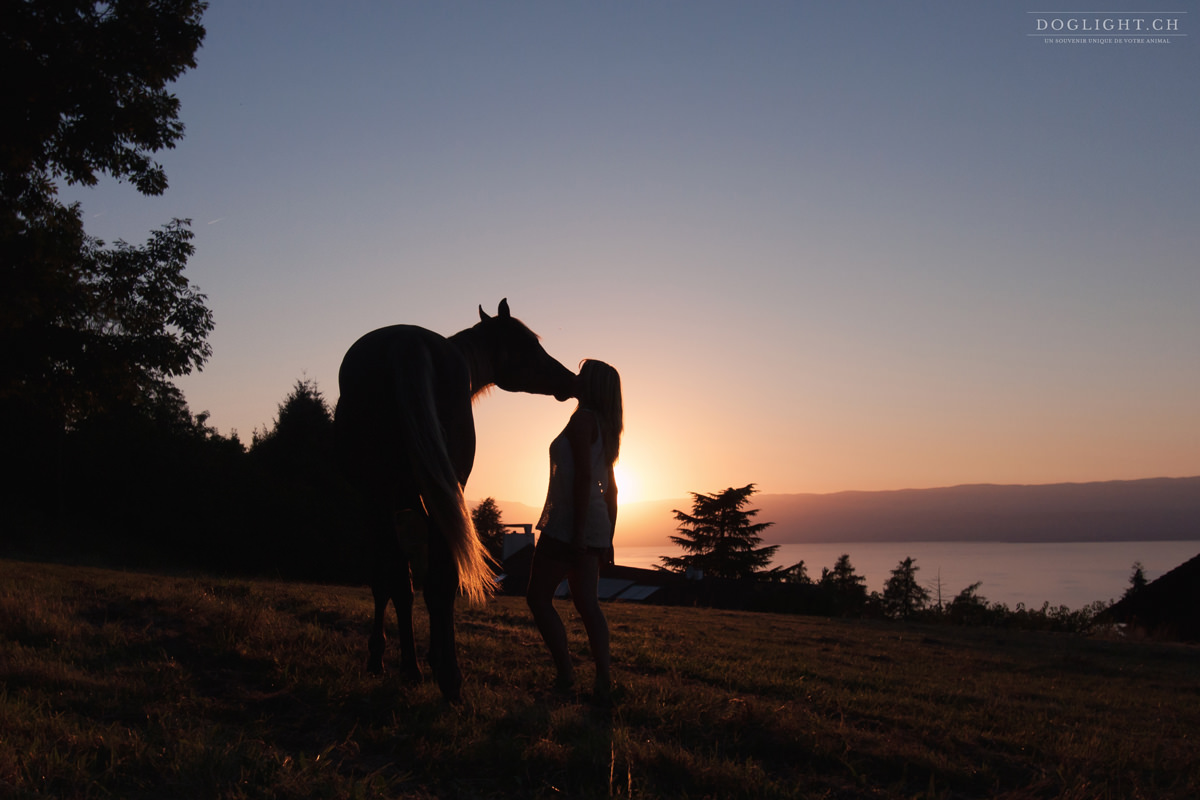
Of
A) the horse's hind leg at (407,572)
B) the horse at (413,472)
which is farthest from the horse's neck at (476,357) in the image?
the horse's hind leg at (407,572)

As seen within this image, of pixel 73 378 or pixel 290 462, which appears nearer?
pixel 73 378

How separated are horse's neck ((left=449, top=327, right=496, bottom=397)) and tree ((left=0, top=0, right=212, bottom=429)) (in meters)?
11.0

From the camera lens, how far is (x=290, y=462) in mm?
36219

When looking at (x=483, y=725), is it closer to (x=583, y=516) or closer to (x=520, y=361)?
(x=583, y=516)

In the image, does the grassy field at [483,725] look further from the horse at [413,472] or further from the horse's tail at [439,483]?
the horse's tail at [439,483]

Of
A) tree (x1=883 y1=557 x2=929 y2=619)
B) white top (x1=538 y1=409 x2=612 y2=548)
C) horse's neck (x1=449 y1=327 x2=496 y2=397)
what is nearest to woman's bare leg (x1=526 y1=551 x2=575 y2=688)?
white top (x1=538 y1=409 x2=612 y2=548)

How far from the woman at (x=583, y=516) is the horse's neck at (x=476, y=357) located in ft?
3.20

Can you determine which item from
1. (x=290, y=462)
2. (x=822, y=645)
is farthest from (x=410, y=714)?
(x=290, y=462)

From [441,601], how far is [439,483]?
2.28 feet

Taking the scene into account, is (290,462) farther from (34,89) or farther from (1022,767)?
(1022,767)

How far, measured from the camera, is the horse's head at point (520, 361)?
18.6ft

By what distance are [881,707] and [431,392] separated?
369 cm

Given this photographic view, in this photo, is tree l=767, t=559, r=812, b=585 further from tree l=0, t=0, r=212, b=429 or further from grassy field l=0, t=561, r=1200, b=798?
grassy field l=0, t=561, r=1200, b=798

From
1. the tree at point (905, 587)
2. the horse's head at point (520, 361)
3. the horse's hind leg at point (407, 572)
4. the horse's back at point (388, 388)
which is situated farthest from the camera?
the tree at point (905, 587)
